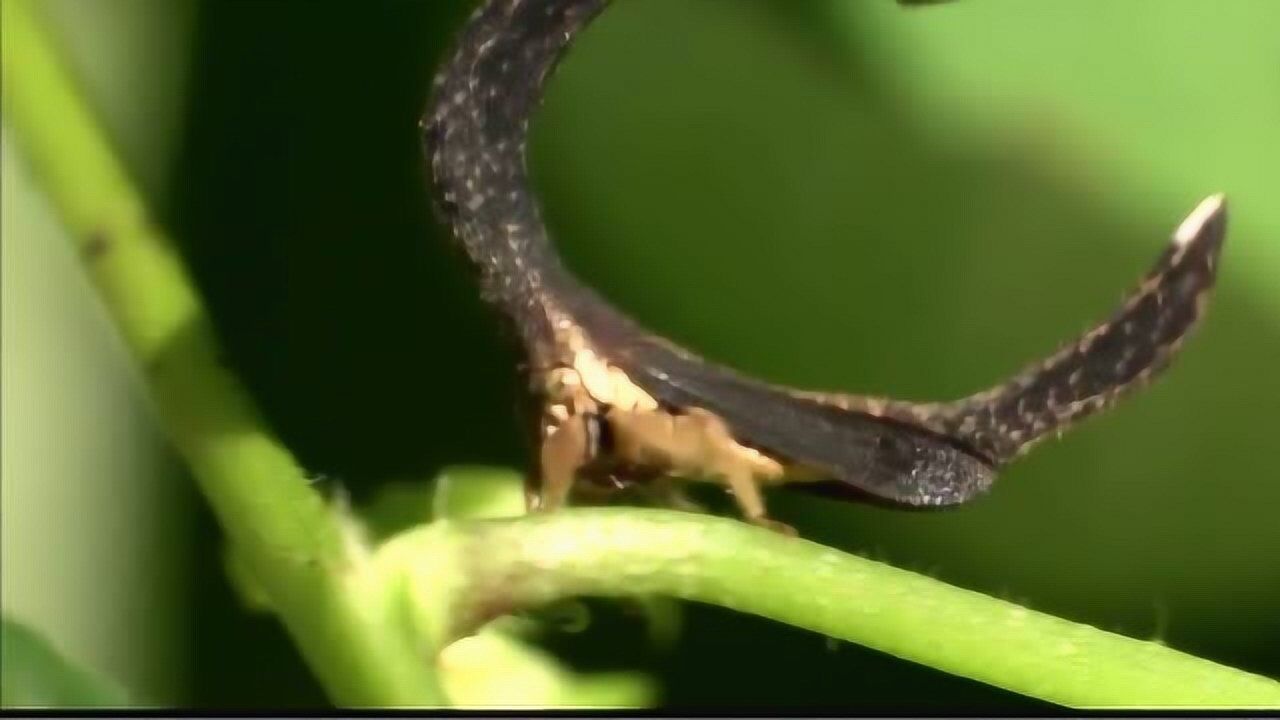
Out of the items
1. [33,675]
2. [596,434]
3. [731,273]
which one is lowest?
[33,675]

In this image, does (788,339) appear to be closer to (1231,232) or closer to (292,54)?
(1231,232)

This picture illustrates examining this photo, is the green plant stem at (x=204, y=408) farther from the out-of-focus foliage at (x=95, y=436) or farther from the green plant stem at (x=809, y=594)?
the out-of-focus foliage at (x=95, y=436)

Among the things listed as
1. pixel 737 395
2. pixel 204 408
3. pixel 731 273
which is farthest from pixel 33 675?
pixel 731 273

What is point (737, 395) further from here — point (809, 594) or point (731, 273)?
point (731, 273)

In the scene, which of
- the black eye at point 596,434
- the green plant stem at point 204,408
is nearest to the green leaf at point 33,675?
the green plant stem at point 204,408

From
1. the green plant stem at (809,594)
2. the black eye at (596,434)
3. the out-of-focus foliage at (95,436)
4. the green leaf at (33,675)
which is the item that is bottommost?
the green leaf at (33,675)

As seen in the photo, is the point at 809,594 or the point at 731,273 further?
the point at 731,273
